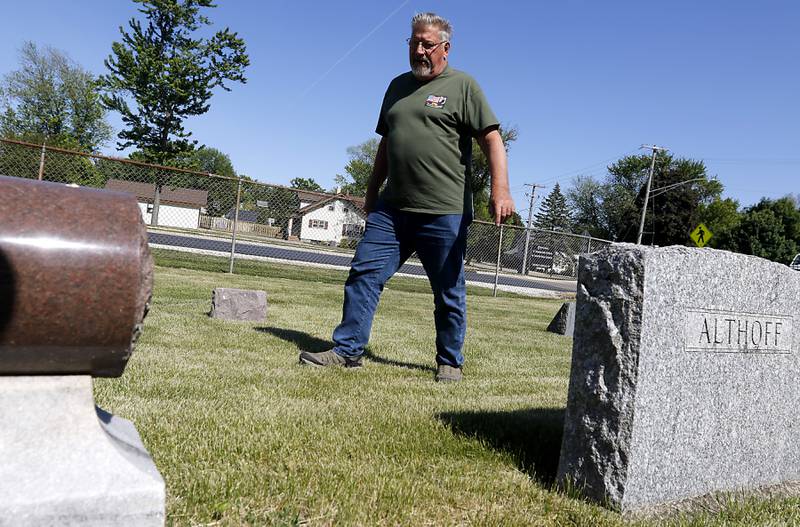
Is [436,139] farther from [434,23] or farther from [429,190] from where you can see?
[434,23]

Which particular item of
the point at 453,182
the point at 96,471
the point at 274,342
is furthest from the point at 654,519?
the point at 274,342

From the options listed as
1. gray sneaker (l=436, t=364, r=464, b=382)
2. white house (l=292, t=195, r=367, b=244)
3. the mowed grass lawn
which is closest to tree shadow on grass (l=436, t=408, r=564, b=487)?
the mowed grass lawn

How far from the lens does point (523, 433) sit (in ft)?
9.76

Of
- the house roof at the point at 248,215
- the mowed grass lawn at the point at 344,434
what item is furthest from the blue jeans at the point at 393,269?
the house roof at the point at 248,215

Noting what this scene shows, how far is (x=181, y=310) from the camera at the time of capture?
6348mm

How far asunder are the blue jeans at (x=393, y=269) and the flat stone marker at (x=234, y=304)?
2140 millimetres

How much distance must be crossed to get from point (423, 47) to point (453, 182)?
89cm

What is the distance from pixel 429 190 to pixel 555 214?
97888 mm

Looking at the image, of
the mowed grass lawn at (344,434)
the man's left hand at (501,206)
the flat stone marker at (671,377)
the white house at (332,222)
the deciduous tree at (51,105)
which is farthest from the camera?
the deciduous tree at (51,105)

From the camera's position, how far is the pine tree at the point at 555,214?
88625 mm

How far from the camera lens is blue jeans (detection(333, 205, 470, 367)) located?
4.14 metres

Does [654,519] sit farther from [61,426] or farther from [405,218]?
[405,218]

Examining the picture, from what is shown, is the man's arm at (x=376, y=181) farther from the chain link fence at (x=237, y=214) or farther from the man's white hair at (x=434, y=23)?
the chain link fence at (x=237, y=214)

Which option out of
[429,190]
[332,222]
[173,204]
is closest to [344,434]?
[429,190]
